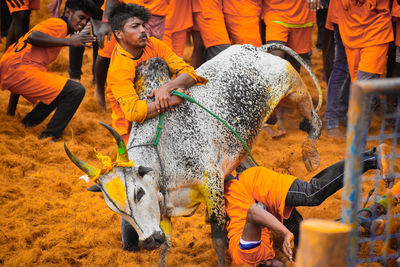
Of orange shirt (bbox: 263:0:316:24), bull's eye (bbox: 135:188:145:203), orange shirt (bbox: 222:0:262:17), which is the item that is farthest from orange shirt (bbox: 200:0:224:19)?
bull's eye (bbox: 135:188:145:203)

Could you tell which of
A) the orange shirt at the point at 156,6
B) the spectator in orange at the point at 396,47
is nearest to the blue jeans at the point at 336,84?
the spectator in orange at the point at 396,47

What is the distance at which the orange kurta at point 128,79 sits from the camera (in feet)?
10.9

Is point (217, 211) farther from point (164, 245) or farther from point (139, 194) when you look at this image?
point (139, 194)

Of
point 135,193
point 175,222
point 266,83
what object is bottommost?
point 175,222

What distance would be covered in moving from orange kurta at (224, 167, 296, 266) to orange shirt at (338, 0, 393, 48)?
2.23 metres

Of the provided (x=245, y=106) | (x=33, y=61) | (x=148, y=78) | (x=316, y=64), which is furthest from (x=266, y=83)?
(x=316, y=64)

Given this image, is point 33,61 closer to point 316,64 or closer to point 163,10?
point 163,10

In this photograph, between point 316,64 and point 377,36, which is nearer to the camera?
point 377,36

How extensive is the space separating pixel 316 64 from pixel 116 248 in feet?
17.5

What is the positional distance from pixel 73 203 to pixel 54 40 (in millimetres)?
1967

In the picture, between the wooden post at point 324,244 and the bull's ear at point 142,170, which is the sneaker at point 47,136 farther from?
the wooden post at point 324,244

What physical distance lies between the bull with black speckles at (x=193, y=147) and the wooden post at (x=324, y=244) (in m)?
1.50

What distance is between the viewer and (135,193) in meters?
2.99

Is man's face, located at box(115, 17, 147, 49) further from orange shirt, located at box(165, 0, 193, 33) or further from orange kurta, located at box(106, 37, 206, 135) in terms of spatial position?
orange shirt, located at box(165, 0, 193, 33)
